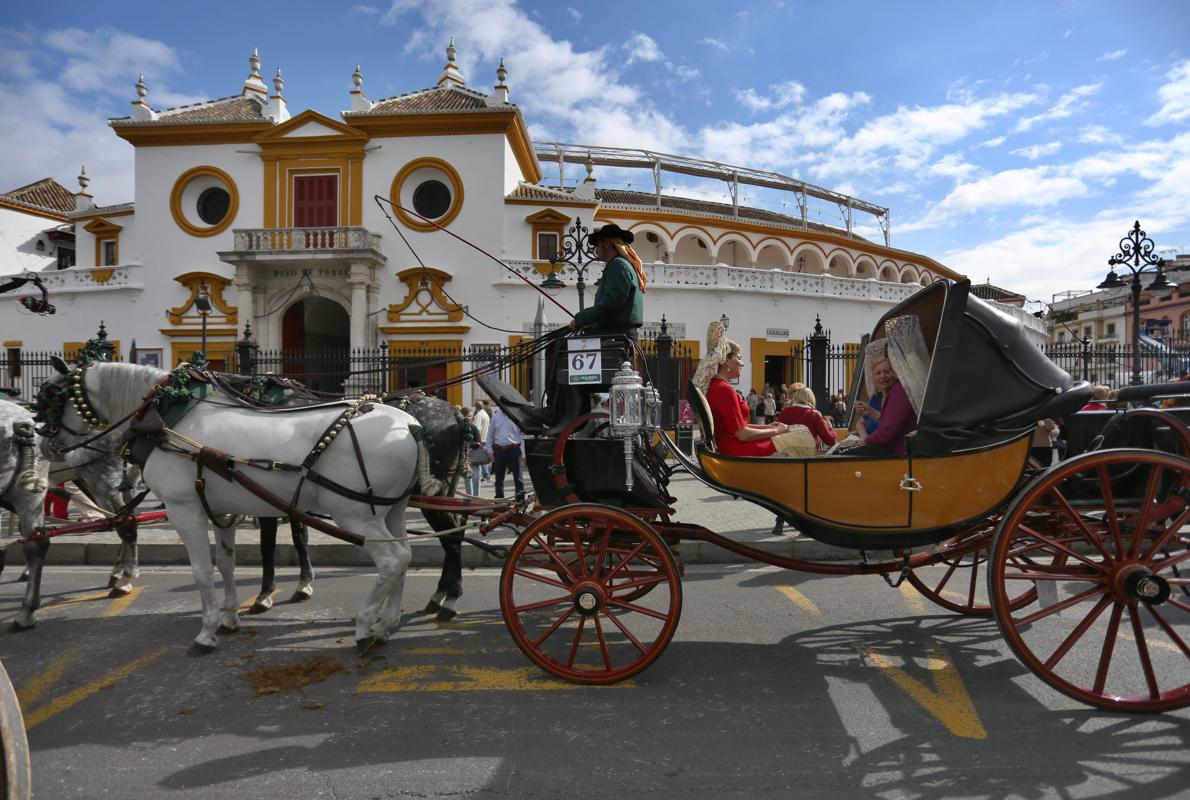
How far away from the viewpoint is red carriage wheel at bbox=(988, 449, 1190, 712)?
299 cm

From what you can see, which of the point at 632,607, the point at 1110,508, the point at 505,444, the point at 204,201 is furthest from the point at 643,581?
the point at 204,201

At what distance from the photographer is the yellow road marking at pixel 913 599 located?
4.58 m

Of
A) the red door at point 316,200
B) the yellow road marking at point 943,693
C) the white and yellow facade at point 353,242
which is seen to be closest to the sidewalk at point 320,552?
the yellow road marking at point 943,693

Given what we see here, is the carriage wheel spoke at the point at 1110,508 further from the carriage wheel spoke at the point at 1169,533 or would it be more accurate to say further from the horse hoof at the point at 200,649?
the horse hoof at the point at 200,649

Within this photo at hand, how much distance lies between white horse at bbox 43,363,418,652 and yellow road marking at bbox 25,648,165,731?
29cm

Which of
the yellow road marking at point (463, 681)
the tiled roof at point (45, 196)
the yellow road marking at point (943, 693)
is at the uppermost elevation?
the tiled roof at point (45, 196)

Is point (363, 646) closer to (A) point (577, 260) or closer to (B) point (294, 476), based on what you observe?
(B) point (294, 476)

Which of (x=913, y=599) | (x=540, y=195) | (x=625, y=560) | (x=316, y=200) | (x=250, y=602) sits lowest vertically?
(x=250, y=602)

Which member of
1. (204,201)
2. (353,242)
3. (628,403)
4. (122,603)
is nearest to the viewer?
(628,403)

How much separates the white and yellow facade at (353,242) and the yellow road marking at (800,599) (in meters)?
16.1

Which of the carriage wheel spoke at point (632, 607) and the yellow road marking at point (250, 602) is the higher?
the carriage wheel spoke at point (632, 607)

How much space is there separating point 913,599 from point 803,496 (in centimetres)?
200

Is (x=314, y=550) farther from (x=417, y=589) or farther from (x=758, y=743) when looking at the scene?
(x=758, y=743)

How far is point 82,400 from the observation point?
4273mm
